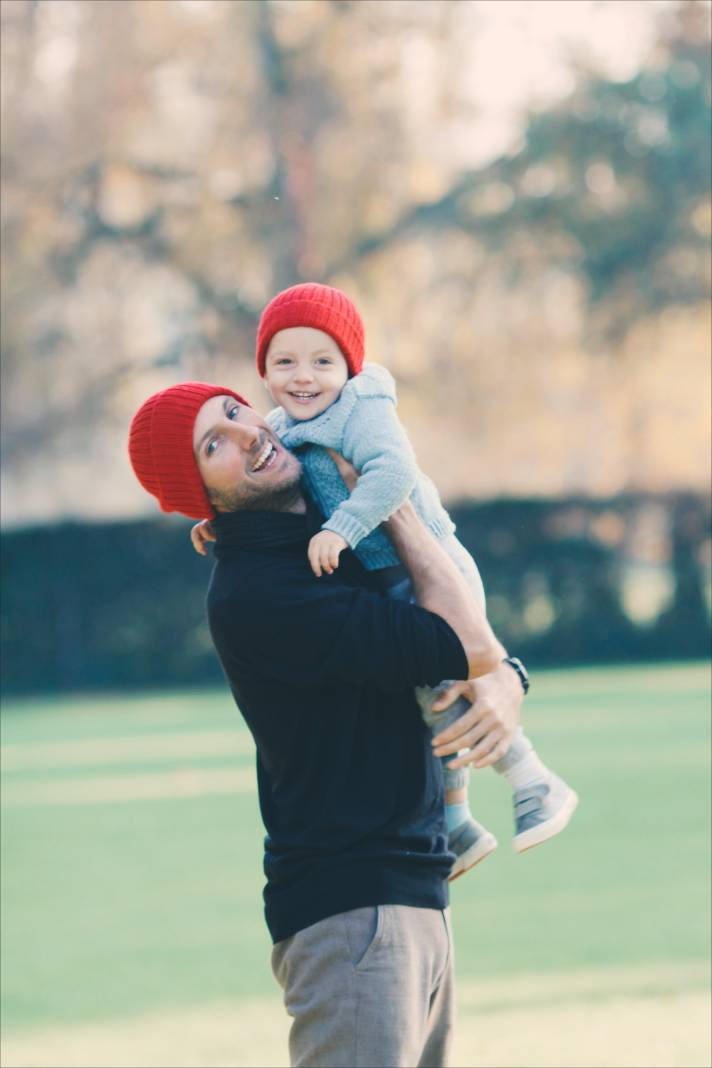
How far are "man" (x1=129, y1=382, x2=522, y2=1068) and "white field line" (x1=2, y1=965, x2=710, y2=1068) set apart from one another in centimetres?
238

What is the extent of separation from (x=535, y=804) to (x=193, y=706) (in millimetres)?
13615

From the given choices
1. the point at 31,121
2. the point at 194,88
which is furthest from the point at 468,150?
the point at 31,121

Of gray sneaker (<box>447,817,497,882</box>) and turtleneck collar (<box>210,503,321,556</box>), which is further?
gray sneaker (<box>447,817,497,882</box>)

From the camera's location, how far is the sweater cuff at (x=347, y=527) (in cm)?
292

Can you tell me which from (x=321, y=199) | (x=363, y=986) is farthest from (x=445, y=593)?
(x=321, y=199)

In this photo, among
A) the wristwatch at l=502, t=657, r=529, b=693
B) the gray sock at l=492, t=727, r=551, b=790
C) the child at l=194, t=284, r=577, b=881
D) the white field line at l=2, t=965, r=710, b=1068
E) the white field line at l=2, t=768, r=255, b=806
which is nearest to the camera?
the child at l=194, t=284, r=577, b=881

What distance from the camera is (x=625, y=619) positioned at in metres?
18.9

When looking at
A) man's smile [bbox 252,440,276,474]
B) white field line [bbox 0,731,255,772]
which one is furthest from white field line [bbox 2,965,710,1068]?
white field line [bbox 0,731,255,772]

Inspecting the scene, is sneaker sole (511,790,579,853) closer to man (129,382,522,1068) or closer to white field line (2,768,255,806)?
man (129,382,522,1068)

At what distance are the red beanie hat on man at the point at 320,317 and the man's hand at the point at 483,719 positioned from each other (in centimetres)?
63

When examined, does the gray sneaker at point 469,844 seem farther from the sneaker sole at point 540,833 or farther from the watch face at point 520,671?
the watch face at point 520,671

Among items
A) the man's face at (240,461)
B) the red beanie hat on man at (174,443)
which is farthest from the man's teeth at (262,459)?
the red beanie hat on man at (174,443)

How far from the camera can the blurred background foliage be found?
21.0m

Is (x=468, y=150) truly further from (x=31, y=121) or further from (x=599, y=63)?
(x=31, y=121)
